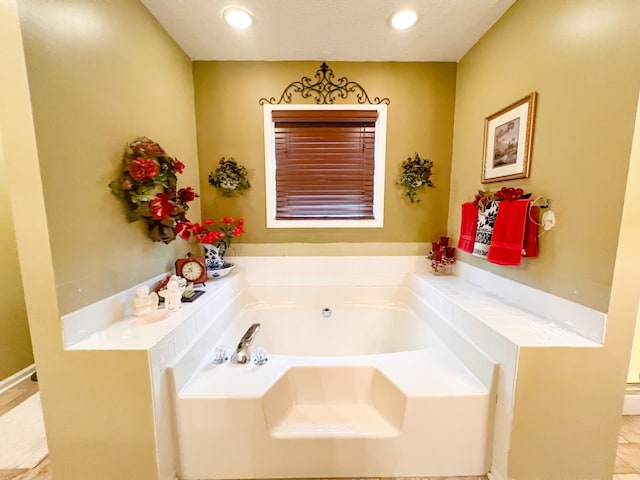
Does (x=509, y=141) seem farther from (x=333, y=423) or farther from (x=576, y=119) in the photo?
(x=333, y=423)

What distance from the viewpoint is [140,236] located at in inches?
52.8

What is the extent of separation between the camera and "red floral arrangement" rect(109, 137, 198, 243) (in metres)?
1.21

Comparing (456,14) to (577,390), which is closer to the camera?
(577,390)

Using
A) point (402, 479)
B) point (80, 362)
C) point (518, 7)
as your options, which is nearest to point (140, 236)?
point (80, 362)

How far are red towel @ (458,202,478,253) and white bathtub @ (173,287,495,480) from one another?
799 millimetres

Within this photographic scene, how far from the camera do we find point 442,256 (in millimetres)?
1961

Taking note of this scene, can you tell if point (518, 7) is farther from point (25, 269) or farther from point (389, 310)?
point (25, 269)

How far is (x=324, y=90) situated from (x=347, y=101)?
200 millimetres

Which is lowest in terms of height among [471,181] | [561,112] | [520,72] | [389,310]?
[389,310]

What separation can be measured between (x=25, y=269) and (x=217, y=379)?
85 centimetres

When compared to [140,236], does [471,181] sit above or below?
above

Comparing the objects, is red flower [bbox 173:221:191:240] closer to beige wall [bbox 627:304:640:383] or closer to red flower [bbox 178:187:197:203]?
red flower [bbox 178:187:197:203]

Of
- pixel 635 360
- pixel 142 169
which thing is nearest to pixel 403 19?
pixel 142 169

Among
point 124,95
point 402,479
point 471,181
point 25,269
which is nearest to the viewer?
point 25,269
